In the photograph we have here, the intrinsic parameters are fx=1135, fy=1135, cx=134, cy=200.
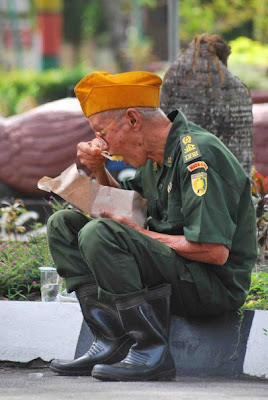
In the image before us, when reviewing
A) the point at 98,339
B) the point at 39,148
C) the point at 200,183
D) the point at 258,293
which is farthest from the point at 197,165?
the point at 39,148

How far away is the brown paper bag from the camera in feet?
15.7

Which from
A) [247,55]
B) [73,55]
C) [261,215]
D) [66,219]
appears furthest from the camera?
[73,55]

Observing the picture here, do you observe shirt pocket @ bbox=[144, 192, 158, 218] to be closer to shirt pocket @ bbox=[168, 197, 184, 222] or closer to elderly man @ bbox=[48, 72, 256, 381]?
elderly man @ bbox=[48, 72, 256, 381]

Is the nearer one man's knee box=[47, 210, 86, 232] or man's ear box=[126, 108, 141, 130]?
man's ear box=[126, 108, 141, 130]

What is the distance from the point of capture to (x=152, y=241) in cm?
449

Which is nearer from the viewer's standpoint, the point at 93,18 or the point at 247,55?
the point at 247,55

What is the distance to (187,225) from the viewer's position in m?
4.43

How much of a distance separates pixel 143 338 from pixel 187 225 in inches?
18.9

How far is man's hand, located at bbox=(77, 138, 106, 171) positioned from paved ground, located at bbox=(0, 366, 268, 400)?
92 cm

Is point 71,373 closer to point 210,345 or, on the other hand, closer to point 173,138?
point 210,345

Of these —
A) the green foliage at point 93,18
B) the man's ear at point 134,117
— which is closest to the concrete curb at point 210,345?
the man's ear at point 134,117

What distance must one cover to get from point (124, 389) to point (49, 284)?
144 cm

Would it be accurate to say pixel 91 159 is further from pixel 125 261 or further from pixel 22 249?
pixel 22 249

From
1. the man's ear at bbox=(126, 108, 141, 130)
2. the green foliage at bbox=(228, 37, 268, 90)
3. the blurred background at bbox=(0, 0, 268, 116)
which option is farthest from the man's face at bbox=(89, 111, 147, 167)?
the blurred background at bbox=(0, 0, 268, 116)
